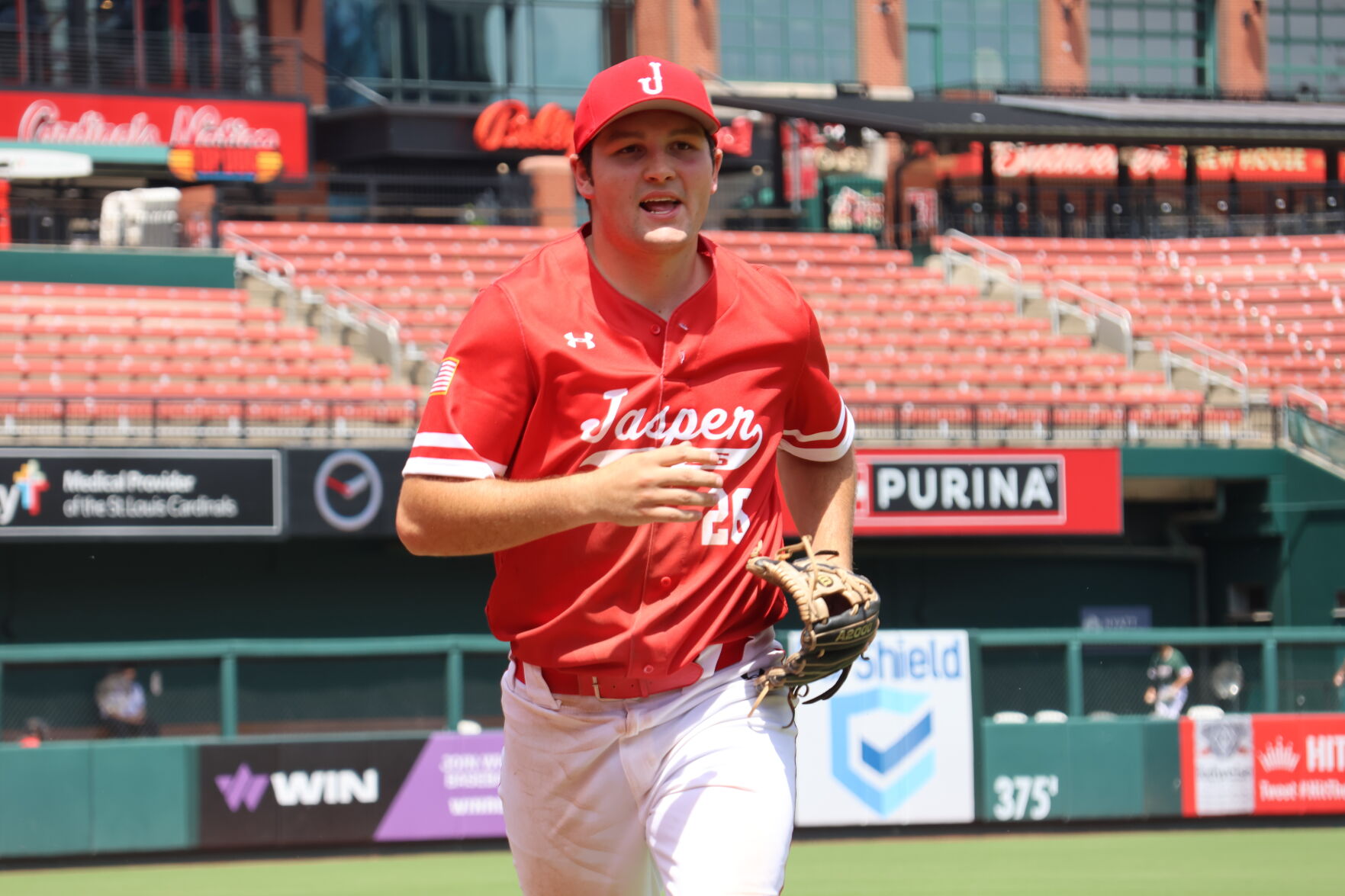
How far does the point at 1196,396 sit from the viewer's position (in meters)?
23.5

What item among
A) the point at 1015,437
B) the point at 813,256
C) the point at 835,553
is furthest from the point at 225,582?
the point at 835,553

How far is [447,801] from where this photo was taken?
13.2 metres

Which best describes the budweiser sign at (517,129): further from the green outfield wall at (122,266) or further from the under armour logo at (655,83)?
the under armour logo at (655,83)

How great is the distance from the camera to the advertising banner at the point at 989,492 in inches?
775

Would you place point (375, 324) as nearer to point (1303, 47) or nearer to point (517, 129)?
point (517, 129)

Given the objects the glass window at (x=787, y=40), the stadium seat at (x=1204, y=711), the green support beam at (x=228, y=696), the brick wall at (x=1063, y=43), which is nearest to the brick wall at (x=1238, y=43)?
the brick wall at (x=1063, y=43)

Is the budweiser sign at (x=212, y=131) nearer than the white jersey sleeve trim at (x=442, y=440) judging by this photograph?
No

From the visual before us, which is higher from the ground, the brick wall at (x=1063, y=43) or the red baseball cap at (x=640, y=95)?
the brick wall at (x=1063, y=43)

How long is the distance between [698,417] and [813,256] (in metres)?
23.6

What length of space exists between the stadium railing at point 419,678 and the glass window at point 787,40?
871 inches

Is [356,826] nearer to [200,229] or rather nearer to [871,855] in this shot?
[871,855]

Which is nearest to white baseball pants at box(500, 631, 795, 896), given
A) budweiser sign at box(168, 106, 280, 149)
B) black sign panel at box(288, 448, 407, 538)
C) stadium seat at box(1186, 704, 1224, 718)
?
stadium seat at box(1186, 704, 1224, 718)

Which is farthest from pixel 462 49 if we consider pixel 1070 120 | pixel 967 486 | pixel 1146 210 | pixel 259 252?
pixel 967 486

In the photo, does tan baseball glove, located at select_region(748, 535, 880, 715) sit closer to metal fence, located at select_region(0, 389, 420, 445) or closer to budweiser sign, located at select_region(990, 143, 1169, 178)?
metal fence, located at select_region(0, 389, 420, 445)
